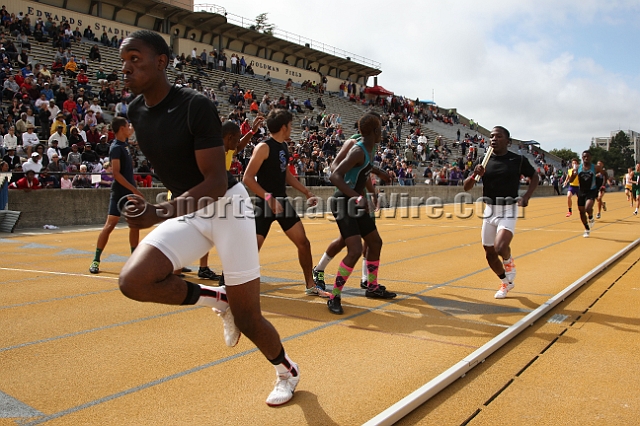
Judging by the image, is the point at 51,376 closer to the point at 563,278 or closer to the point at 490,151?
the point at 490,151

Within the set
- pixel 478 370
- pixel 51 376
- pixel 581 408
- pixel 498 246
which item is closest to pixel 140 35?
pixel 51 376

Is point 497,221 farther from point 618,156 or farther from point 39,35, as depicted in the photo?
point 618,156

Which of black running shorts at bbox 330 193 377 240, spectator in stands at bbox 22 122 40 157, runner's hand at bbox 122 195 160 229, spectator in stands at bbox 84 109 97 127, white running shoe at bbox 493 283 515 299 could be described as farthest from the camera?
spectator in stands at bbox 84 109 97 127

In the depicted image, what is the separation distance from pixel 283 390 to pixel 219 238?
1010 mm

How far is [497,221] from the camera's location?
679 cm

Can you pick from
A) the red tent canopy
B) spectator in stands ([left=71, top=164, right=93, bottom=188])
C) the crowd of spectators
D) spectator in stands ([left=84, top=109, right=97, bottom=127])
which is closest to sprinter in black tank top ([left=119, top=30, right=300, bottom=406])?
the crowd of spectators

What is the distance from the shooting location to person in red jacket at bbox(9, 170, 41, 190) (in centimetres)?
1406

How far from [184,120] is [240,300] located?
3.42ft

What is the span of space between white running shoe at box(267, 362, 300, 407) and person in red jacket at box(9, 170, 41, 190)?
12940 millimetres

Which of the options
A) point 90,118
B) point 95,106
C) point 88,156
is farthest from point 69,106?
point 88,156

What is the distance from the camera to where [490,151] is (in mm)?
6891

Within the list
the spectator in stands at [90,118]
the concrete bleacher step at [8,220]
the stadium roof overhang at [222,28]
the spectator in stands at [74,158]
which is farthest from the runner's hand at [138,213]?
the stadium roof overhang at [222,28]

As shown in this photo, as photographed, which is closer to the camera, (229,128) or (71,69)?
(229,128)

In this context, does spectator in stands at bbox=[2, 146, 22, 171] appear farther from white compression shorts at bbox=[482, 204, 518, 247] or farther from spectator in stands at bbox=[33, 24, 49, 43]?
white compression shorts at bbox=[482, 204, 518, 247]
